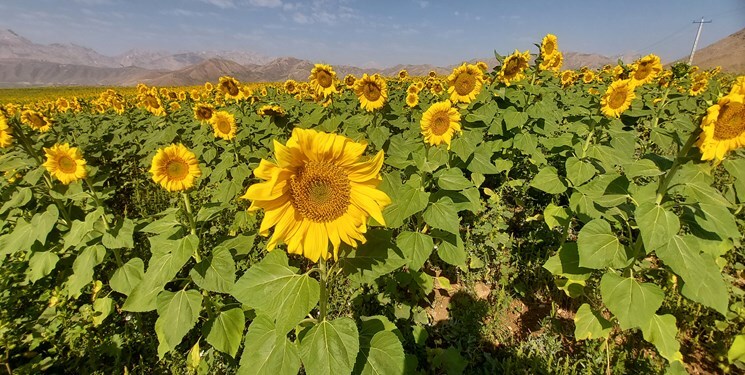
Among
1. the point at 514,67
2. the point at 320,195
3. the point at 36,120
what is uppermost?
the point at 514,67

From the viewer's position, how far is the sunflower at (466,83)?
434cm

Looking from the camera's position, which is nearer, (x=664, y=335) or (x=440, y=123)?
(x=664, y=335)

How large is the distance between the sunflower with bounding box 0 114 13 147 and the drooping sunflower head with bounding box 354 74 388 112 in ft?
12.4

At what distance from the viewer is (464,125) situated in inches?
162

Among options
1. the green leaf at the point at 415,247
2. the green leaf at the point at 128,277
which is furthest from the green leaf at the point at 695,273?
the green leaf at the point at 128,277

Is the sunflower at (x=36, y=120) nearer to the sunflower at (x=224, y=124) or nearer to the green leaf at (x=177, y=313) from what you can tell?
the sunflower at (x=224, y=124)

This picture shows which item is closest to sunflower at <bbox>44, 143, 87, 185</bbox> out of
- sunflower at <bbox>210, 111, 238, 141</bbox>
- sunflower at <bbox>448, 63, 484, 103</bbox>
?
sunflower at <bbox>210, 111, 238, 141</bbox>

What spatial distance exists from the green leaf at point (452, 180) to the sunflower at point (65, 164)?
3.49 metres

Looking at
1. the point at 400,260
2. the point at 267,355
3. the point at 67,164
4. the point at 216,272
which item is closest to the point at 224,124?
the point at 67,164

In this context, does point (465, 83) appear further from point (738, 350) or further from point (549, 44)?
point (738, 350)

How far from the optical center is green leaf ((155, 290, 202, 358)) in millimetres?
2236

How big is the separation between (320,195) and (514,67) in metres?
4.50

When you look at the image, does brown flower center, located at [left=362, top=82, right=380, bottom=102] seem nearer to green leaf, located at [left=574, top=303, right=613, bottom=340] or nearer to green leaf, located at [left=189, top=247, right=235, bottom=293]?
green leaf, located at [left=189, top=247, right=235, bottom=293]

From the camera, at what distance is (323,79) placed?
5.67m
